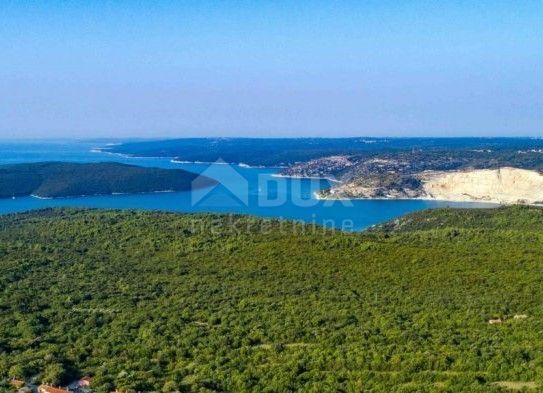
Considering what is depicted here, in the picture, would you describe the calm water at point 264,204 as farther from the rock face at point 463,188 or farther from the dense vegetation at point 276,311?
the dense vegetation at point 276,311

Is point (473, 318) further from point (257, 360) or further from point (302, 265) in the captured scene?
point (302, 265)

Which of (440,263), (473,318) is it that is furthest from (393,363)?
(440,263)

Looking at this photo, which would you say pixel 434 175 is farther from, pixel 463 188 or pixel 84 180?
pixel 84 180

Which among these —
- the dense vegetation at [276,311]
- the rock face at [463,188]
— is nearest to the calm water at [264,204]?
the rock face at [463,188]

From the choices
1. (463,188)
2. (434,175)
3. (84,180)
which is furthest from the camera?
(84,180)

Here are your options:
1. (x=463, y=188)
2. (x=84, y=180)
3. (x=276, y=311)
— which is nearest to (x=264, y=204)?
(x=463, y=188)

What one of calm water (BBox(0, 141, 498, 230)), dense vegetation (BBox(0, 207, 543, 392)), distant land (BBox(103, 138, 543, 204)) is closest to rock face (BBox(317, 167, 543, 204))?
distant land (BBox(103, 138, 543, 204))
